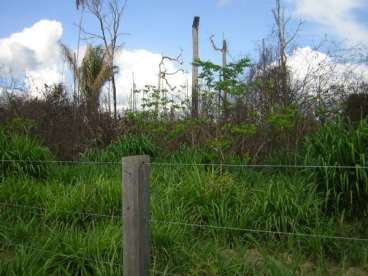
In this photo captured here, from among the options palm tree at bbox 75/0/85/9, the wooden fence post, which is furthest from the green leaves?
palm tree at bbox 75/0/85/9

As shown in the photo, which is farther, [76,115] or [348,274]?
[76,115]

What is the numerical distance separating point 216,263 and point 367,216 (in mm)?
2000

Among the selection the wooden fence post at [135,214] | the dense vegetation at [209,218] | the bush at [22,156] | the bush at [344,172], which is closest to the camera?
the wooden fence post at [135,214]

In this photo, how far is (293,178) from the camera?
18.9ft

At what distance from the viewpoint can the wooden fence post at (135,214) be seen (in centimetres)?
318

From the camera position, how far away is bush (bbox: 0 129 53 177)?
22.4 feet

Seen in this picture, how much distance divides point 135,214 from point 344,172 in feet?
9.23

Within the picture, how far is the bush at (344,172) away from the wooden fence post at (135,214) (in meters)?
2.52

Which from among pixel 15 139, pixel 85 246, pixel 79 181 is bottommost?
pixel 85 246

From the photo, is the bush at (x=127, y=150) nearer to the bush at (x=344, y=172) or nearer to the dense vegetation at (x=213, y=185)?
the dense vegetation at (x=213, y=185)

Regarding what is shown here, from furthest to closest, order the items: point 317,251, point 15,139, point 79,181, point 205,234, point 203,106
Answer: point 203,106
point 15,139
point 79,181
point 205,234
point 317,251

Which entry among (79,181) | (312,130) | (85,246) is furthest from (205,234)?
(312,130)

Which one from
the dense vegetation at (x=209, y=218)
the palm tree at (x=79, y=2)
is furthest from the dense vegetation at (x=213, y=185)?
the palm tree at (x=79, y=2)

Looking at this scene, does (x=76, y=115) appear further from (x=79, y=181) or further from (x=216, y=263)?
(x=216, y=263)
